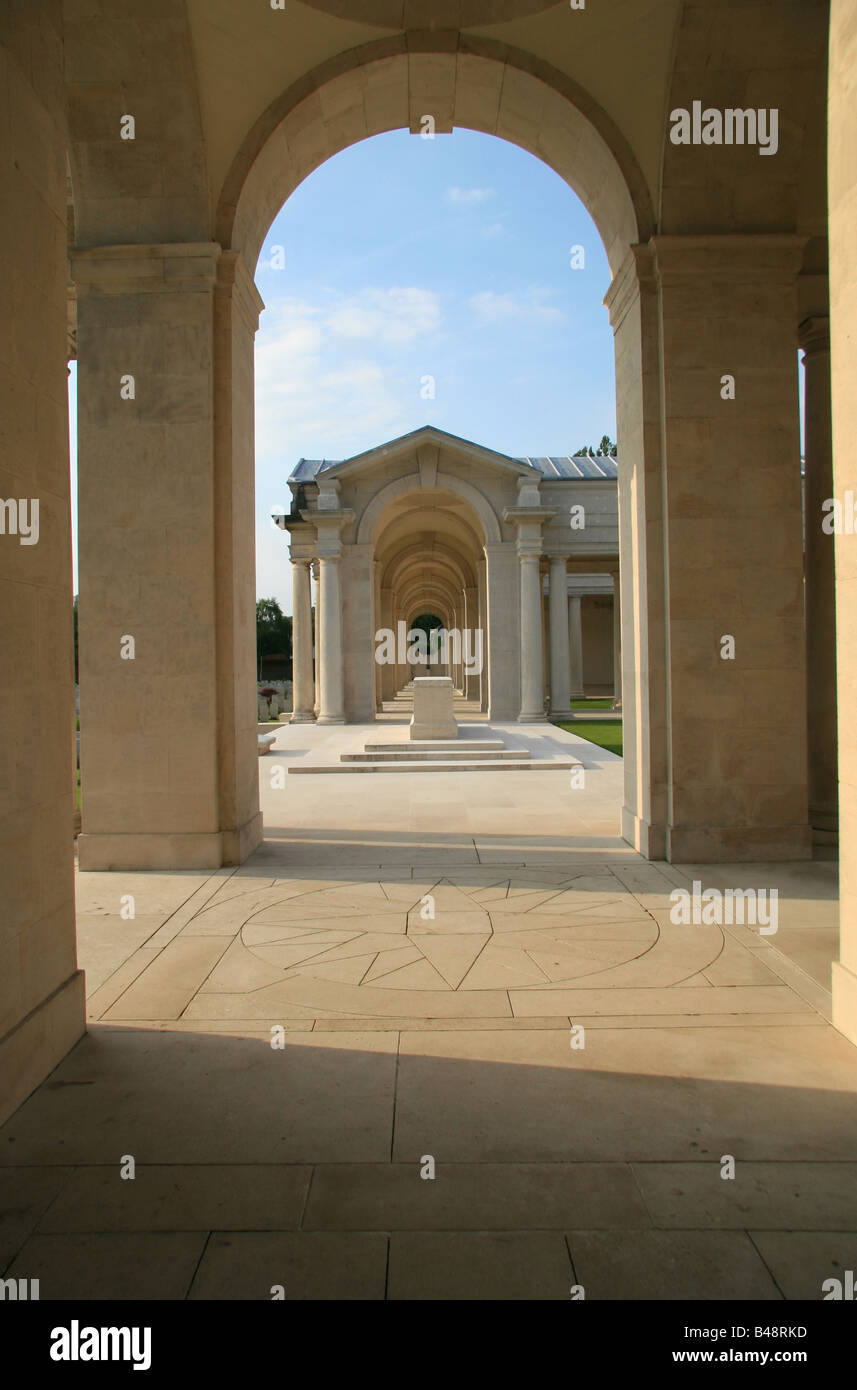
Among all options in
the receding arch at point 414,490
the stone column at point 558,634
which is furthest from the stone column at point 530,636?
the stone column at point 558,634

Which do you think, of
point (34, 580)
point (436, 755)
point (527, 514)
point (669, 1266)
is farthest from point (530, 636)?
point (669, 1266)

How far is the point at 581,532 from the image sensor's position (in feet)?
112

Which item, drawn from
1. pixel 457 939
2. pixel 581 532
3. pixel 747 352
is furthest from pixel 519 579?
pixel 457 939

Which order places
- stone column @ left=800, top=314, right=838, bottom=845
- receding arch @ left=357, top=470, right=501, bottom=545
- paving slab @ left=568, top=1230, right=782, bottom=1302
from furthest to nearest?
receding arch @ left=357, top=470, right=501, bottom=545
stone column @ left=800, top=314, right=838, bottom=845
paving slab @ left=568, top=1230, right=782, bottom=1302

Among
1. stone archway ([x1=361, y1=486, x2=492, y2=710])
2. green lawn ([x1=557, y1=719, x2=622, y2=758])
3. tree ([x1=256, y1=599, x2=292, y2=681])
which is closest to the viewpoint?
green lawn ([x1=557, y1=719, x2=622, y2=758])

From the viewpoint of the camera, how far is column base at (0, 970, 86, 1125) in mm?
4141

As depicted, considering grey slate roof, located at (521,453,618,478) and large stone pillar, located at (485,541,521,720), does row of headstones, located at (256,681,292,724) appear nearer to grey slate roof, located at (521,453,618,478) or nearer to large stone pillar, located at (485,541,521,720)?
large stone pillar, located at (485,541,521,720)

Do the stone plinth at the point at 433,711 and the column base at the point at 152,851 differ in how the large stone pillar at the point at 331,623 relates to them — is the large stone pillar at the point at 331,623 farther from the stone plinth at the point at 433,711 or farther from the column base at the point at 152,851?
the column base at the point at 152,851

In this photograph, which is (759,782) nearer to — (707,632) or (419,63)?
(707,632)

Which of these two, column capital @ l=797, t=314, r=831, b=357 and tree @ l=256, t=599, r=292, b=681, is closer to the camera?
column capital @ l=797, t=314, r=831, b=357

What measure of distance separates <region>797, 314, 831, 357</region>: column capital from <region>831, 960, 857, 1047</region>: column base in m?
8.16

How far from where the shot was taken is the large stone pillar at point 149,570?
365 inches

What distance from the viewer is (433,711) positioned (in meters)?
21.3

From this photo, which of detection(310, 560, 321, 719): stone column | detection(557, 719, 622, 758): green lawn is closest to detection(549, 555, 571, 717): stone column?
detection(557, 719, 622, 758): green lawn
